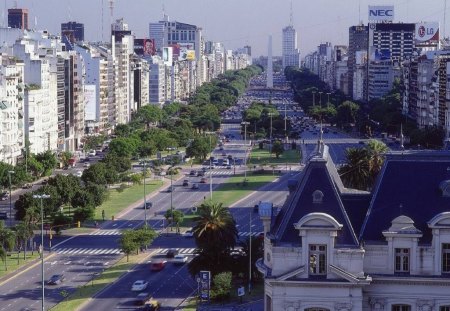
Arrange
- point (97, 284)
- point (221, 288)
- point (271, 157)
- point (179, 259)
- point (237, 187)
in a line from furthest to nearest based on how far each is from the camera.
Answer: point (271, 157)
point (237, 187)
point (179, 259)
point (97, 284)
point (221, 288)

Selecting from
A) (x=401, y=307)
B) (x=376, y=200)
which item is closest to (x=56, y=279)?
(x=376, y=200)

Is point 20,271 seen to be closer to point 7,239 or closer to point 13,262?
point 13,262

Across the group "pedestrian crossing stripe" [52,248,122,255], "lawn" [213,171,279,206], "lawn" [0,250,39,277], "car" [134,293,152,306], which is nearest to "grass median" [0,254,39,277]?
"lawn" [0,250,39,277]

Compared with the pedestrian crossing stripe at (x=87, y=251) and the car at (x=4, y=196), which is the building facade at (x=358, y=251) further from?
the car at (x=4, y=196)

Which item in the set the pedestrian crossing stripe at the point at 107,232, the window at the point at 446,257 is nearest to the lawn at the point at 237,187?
the pedestrian crossing stripe at the point at 107,232

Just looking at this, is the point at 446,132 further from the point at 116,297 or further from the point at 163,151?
the point at 116,297

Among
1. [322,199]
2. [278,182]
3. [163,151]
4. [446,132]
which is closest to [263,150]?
[163,151]
